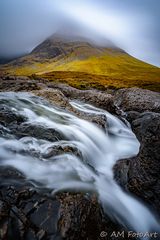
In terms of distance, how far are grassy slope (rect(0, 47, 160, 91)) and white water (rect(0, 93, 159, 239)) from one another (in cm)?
3055

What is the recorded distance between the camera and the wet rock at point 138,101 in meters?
17.7

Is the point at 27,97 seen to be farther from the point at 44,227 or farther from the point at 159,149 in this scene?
the point at 44,227

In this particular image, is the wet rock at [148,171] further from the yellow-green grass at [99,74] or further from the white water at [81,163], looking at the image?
the yellow-green grass at [99,74]

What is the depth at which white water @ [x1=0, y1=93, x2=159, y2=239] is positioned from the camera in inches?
264

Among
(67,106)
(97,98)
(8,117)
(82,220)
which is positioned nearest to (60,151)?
(82,220)

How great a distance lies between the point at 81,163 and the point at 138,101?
1162 centimetres

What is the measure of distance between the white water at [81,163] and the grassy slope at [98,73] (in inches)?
1203

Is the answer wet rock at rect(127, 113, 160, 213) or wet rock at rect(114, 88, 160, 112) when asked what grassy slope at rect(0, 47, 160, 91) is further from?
wet rock at rect(127, 113, 160, 213)

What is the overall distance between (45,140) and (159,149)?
4.06 metres

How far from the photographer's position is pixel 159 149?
747cm

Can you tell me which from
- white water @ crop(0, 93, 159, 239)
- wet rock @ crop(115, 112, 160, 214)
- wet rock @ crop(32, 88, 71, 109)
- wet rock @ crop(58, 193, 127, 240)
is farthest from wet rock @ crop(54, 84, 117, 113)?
wet rock @ crop(58, 193, 127, 240)

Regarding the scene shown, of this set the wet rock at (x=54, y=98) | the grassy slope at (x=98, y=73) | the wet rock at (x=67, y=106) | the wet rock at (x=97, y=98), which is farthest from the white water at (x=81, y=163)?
the grassy slope at (x=98, y=73)

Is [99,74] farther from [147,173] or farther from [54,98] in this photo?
[147,173]

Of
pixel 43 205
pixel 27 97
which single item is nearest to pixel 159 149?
pixel 43 205
